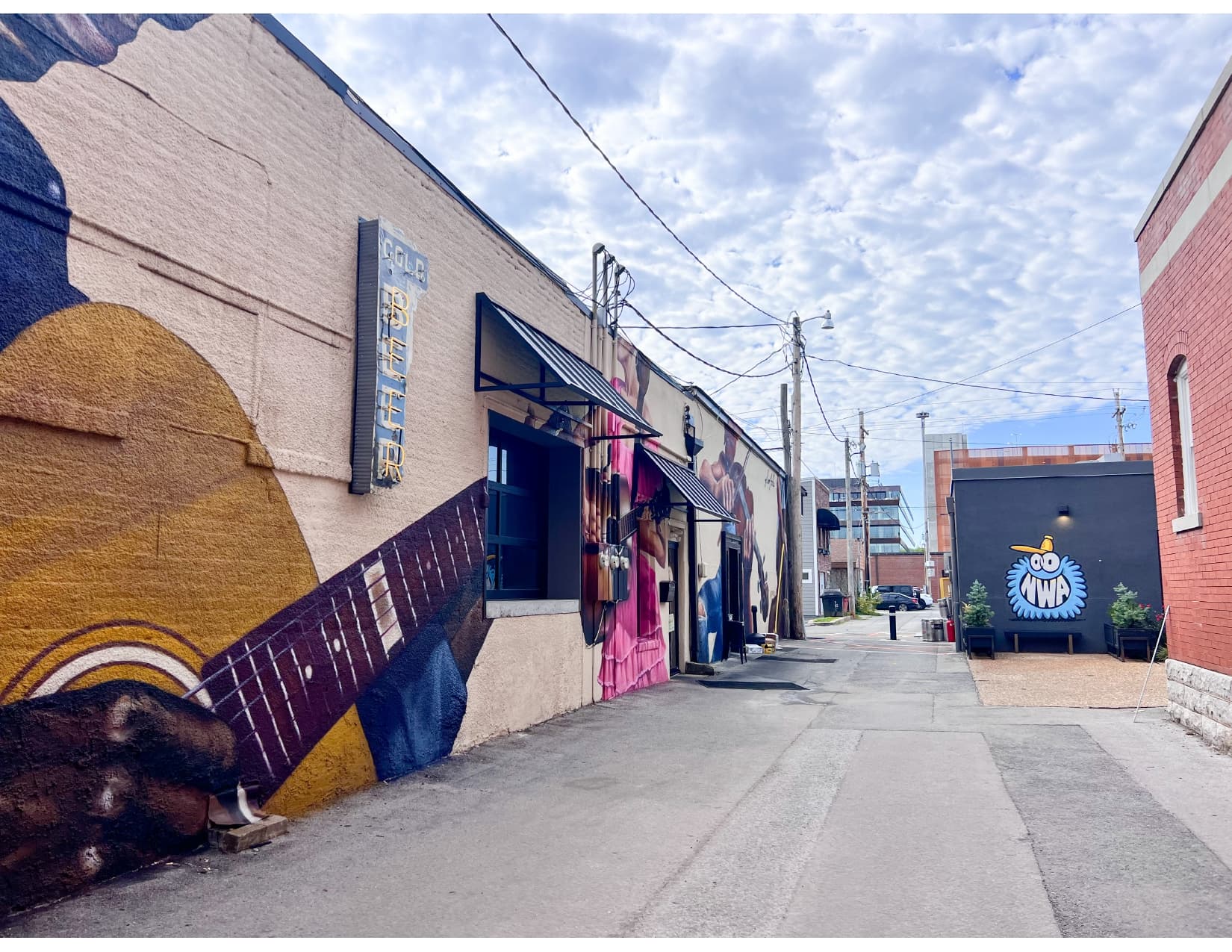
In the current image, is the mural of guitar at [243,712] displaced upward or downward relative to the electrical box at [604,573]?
downward

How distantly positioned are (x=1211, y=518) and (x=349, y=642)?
802 centimetres

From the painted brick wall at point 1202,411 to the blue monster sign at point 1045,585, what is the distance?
838 cm

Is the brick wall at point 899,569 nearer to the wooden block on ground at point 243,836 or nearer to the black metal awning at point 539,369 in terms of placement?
the black metal awning at point 539,369

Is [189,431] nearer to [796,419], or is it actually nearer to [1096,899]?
[1096,899]

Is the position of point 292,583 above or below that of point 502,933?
above

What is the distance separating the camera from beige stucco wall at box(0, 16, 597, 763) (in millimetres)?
4738

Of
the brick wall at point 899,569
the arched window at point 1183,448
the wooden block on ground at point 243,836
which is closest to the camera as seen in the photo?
the wooden block on ground at point 243,836

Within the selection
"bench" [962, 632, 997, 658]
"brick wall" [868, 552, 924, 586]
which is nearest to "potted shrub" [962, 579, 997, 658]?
"bench" [962, 632, 997, 658]

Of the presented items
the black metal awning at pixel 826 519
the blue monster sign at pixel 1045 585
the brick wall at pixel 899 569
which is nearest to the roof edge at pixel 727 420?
the blue monster sign at pixel 1045 585

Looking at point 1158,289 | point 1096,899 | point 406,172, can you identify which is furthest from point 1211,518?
point 406,172

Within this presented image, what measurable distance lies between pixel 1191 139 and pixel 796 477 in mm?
16029

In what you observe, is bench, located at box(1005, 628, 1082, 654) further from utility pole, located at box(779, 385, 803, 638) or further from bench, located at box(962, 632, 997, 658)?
utility pole, located at box(779, 385, 803, 638)

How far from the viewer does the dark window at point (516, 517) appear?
9578 mm

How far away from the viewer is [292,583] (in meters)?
5.96
